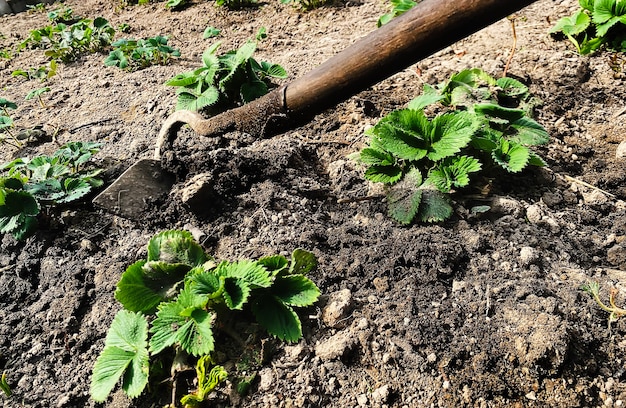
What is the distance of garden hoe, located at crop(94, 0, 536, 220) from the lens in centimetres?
194

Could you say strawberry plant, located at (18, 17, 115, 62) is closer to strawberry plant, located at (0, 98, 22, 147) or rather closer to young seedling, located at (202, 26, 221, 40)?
young seedling, located at (202, 26, 221, 40)

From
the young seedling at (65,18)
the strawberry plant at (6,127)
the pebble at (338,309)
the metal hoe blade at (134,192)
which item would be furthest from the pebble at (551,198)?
the young seedling at (65,18)

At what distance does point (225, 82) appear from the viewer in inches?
105

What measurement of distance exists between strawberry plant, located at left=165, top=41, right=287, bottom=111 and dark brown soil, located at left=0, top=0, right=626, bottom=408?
8.6 inches

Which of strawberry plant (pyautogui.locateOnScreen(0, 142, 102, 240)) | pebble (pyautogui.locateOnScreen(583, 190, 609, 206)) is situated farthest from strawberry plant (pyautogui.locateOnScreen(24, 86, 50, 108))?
pebble (pyautogui.locateOnScreen(583, 190, 609, 206))

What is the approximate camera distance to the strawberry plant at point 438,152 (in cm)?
200

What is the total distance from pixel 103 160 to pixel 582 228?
2.18 m

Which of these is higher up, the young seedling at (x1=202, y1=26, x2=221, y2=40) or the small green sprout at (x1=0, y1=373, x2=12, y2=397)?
the young seedling at (x1=202, y1=26, x2=221, y2=40)

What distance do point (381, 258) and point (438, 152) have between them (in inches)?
19.7

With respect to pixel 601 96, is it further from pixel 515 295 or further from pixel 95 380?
pixel 95 380

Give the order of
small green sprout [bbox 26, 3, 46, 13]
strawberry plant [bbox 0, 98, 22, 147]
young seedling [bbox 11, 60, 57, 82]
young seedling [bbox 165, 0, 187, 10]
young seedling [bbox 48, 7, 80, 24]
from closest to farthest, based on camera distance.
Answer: strawberry plant [bbox 0, 98, 22, 147] → young seedling [bbox 11, 60, 57, 82] → young seedling [bbox 165, 0, 187, 10] → young seedling [bbox 48, 7, 80, 24] → small green sprout [bbox 26, 3, 46, 13]

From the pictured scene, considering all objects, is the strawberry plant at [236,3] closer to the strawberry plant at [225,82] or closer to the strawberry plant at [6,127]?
the strawberry plant at [225,82]

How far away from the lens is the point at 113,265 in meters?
1.99

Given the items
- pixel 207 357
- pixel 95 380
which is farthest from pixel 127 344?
pixel 207 357
